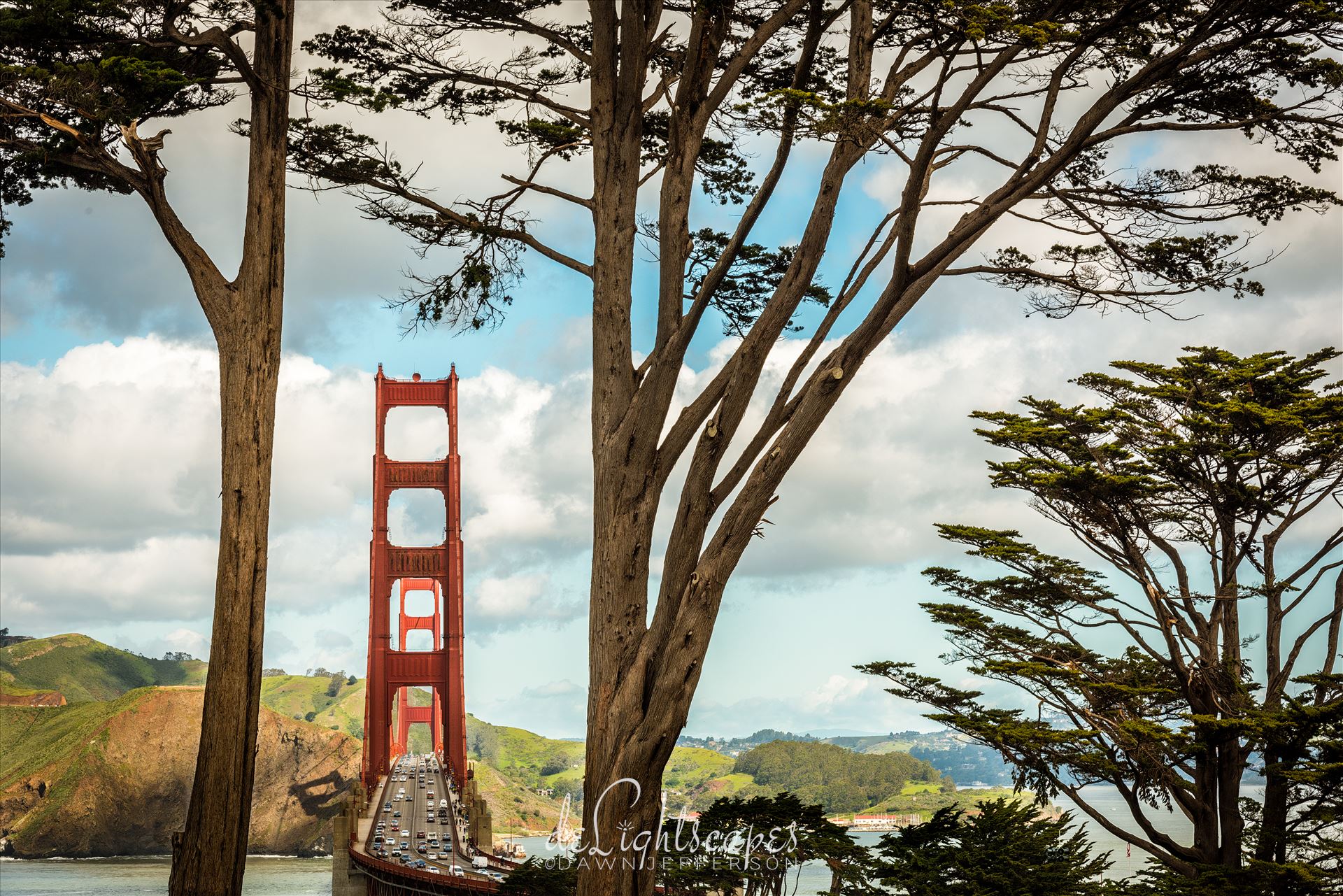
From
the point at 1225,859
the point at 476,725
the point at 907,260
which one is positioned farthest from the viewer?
the point at 476,725

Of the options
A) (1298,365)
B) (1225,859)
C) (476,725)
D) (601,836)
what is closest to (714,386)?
(601,836)

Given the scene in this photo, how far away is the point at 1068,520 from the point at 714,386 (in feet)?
19.0

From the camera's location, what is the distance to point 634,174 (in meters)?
4.16

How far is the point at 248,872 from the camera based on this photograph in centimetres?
3541

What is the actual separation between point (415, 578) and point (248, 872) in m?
14.8

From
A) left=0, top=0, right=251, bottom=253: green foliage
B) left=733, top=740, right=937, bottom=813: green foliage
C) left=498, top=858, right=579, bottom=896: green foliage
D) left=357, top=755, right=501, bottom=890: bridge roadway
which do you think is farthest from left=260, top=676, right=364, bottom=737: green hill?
left=0, top=0, right=251, bottom=253: green foliage

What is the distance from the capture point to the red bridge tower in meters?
23.5

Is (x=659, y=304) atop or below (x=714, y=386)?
atop

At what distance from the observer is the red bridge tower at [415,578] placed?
77.1 ft

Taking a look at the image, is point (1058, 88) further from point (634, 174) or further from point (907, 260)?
point (634, 174)

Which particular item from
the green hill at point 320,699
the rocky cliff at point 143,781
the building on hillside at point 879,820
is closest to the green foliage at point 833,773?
the building on hillside at point 879,820

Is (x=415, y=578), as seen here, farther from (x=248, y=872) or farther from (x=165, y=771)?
(x=165, y=771)

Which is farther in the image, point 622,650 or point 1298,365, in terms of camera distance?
point 1298,365

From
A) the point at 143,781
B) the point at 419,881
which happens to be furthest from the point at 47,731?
the point at 419,881
